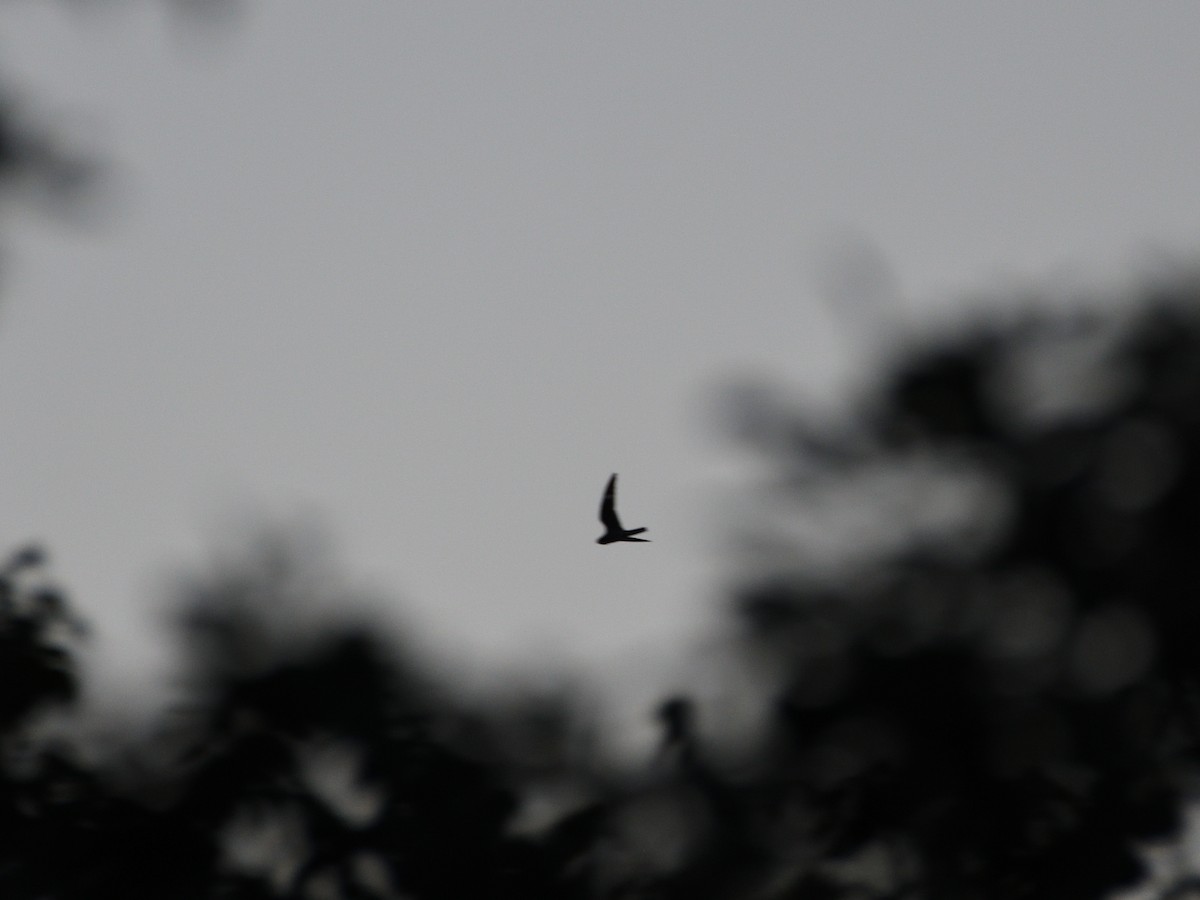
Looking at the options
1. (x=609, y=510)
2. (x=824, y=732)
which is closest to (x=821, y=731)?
(x=824, y=732)

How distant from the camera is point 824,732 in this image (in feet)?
115

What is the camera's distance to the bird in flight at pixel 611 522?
7.21 metres

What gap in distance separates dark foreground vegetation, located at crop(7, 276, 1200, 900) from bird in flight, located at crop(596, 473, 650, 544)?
250cm

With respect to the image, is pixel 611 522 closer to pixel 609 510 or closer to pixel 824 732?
pixel 609 510

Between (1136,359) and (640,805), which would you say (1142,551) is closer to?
(1136,359)

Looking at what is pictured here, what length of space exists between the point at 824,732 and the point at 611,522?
94.2ft

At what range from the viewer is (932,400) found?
35.7 metres

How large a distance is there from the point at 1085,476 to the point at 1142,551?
292 centimetres

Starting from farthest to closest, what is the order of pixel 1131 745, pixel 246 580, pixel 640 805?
pixel 246 580 → pixel 640 805 → pixel 1131 745

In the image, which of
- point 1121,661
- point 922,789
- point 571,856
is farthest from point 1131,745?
point 1121,661

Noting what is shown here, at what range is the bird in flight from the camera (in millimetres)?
7213

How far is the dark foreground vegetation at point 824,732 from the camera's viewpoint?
10.4 m

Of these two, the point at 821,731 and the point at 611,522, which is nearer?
the point at 611,522

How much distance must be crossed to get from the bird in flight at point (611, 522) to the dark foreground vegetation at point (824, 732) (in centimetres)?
250
